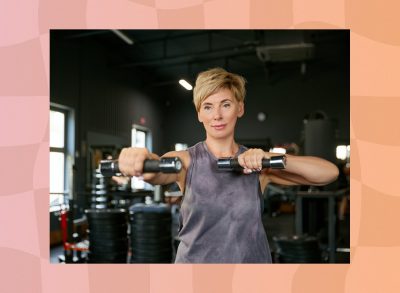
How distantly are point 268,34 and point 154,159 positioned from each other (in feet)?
22.5

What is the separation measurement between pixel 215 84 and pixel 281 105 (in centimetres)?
989

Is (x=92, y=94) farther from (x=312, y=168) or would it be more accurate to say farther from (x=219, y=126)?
(x=312, y=168)

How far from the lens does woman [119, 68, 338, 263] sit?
1412 millimetres

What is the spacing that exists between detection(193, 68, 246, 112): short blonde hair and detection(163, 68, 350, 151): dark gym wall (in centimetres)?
875

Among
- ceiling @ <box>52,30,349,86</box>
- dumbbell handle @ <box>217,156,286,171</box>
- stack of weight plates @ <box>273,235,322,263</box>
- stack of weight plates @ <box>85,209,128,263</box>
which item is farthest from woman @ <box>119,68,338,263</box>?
ceiling @ <box>52,30,349,86</box>

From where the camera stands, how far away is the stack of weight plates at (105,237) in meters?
3.91

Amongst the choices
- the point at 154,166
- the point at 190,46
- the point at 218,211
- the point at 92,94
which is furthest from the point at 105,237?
the point at 190,46

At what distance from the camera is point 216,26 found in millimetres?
1774

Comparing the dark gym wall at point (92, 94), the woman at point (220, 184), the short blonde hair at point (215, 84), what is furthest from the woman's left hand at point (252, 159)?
the dark gym wall at point (92, 94)

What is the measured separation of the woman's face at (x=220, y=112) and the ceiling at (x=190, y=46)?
196 inches

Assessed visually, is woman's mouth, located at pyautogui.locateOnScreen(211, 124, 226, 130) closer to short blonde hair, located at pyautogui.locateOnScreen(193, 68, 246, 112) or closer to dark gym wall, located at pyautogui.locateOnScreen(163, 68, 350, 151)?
short blonde hair, located at pyautogui.locateOnScreen(193, 68, 246, 112)

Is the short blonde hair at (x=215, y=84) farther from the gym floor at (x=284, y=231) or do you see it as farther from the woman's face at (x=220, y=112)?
the gym floor at (x=284, y=231)
